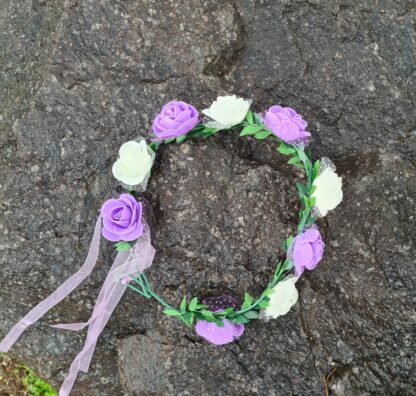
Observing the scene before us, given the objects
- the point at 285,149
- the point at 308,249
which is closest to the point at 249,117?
the point at 285,149

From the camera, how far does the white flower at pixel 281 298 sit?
1886 millimetres

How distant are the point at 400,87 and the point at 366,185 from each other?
0.41 metres

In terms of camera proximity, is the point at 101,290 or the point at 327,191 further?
the point at 101,290

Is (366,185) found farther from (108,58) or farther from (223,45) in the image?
(108,58)

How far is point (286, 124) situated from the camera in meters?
1.89

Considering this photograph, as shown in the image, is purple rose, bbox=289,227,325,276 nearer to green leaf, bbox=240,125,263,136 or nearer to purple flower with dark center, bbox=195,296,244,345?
purple flower with dark center, bbox=195,296,244,345

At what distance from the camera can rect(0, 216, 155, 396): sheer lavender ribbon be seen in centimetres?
193

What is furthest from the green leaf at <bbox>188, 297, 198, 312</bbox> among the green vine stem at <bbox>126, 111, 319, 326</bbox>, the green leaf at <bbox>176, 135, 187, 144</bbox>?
the green leaf at <bbox>176, 135, 187, 144</bbox>

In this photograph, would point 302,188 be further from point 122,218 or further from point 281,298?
point 122,218

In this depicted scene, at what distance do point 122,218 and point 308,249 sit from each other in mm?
625

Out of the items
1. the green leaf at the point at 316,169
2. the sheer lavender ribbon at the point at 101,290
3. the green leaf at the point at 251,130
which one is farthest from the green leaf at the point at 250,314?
the green leaf at the point at 251,130

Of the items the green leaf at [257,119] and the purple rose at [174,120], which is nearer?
the purple rose at [174,120]

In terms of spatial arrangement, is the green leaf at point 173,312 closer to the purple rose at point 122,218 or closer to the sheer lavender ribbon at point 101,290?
the sheer lavender ribbon at point 101,290

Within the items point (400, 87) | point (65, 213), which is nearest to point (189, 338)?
point (65, 213)
